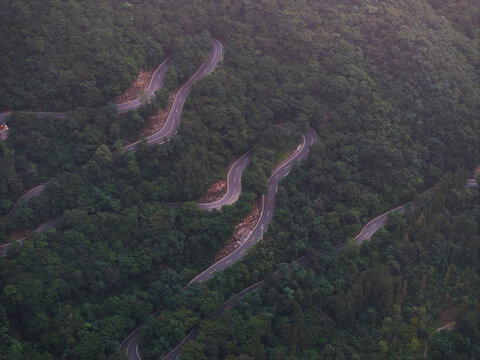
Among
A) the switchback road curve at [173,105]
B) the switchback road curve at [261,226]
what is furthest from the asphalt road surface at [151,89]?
the switchback road curve at [261,226]

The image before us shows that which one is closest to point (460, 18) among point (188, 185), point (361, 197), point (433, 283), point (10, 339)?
point (361, 197)

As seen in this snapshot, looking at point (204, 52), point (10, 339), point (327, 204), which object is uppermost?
point (204, 52)

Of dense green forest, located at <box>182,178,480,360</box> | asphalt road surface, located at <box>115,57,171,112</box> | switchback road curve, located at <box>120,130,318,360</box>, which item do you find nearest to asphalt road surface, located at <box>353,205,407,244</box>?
dense green forest, located at <box>182,178,480,360</box>

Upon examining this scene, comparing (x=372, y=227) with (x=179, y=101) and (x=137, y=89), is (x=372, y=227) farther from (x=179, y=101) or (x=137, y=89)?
(x=137, y=89)

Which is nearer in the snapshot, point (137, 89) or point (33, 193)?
point (33, 193)

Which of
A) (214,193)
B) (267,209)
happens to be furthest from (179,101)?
(267,209)

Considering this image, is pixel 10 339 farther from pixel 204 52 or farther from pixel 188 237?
pixel 204 52

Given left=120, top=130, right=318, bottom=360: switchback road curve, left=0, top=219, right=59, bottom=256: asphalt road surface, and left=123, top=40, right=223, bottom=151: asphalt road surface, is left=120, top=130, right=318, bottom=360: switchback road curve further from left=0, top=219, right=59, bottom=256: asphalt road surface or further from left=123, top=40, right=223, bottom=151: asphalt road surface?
left=0, top=219, right=59, bottom=256: asphalt road surface
